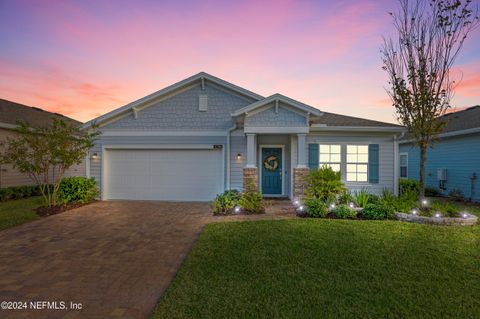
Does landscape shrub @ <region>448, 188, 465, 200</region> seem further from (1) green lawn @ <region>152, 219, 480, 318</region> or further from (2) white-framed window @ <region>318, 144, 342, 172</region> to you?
(1) green lawn @ <region>152, 219, 480, 318</region>

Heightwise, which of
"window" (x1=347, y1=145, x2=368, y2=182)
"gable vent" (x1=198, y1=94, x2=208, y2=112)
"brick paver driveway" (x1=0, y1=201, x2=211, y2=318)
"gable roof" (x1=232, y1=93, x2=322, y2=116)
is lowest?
"brick paver driveway" (x1=0, y1=201, x2=211, y2=318)

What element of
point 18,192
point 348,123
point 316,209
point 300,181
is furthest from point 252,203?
point 18,192

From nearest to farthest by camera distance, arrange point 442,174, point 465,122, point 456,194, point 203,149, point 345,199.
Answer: point 345,199 < point 203,149 < point 456,194 < point 465,122 < point 442,174

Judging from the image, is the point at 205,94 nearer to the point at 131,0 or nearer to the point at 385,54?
the point at 131,0

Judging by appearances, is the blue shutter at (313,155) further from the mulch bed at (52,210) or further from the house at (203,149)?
the mulch bed at (52,210)

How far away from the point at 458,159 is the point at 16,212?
17979mm

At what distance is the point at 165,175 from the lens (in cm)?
1096

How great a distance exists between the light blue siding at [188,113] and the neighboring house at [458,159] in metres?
8.35

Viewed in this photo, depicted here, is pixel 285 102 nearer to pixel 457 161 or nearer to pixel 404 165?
pixel 457 161

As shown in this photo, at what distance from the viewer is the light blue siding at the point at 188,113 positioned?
35.7 ft

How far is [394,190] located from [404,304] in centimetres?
873

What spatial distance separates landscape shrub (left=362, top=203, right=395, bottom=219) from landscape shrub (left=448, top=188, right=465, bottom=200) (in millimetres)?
6800

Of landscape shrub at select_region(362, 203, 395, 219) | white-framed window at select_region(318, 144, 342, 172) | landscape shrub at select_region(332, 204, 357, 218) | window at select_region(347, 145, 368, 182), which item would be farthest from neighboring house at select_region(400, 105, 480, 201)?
landscape shrub at select_region(332, 204, 357, 218)

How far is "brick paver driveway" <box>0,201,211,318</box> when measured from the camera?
318 cm
